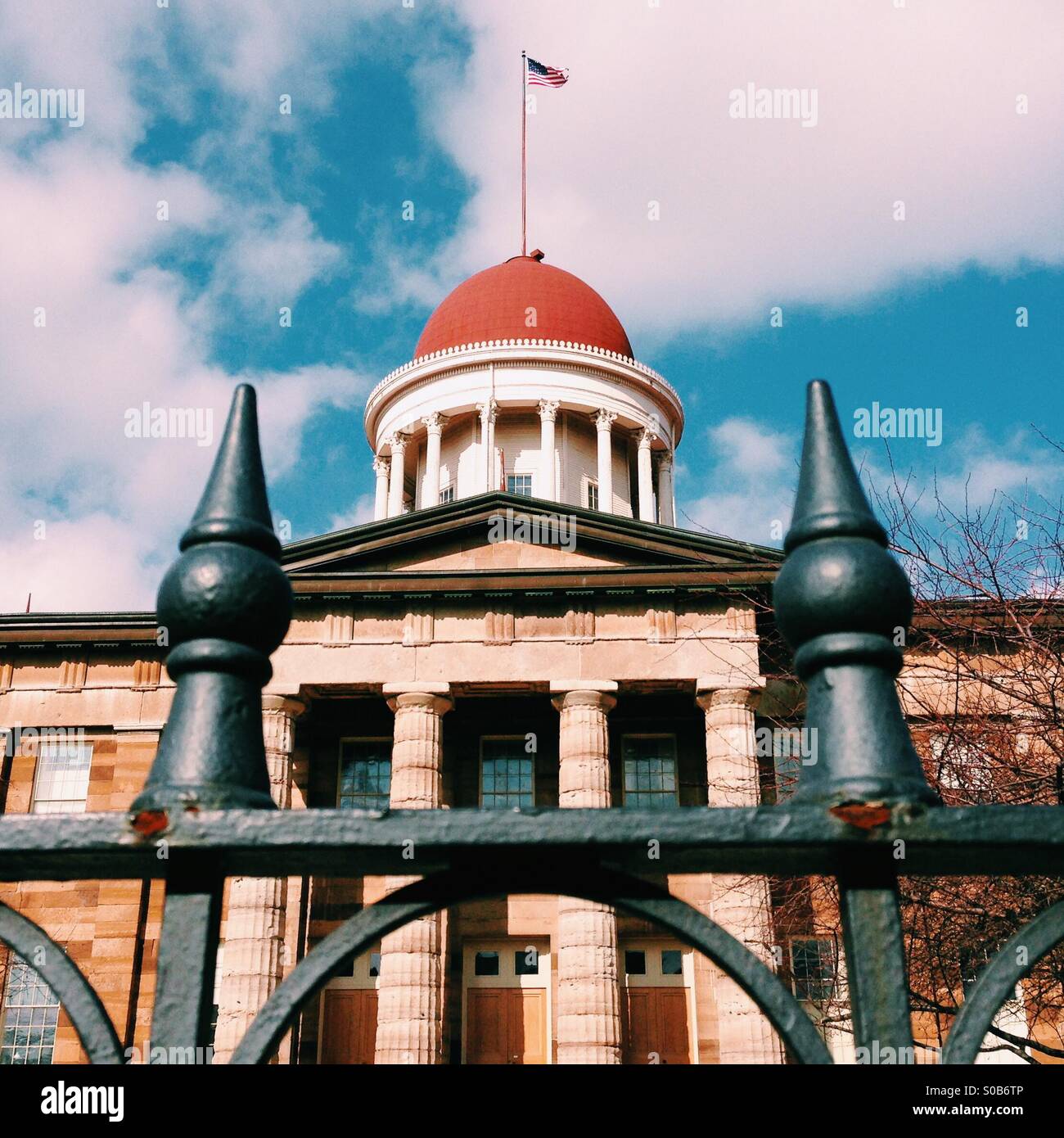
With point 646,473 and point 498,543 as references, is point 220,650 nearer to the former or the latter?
point 498,543

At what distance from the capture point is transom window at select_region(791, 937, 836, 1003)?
20.3 metres

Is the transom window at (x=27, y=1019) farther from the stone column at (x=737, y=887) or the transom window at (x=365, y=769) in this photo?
the stone column at (x=737, y=887)

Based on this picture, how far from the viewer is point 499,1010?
2927 cm

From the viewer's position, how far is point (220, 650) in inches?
79.4

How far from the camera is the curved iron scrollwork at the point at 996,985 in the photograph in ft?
5.66


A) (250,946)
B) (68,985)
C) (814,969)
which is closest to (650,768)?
(814,969)

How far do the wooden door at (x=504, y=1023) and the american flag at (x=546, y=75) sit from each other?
39.1 metres

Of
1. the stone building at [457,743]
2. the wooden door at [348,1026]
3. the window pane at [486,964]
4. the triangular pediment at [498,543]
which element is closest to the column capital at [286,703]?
the stone building at [457,743]

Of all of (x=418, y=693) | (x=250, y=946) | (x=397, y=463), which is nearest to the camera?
(x=250, y=946)

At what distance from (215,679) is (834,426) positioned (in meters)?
1.19

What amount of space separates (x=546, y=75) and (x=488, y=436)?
16697 millimetres

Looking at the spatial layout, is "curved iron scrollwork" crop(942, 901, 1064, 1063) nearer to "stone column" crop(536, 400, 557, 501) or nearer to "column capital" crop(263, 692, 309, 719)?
"column capital" crop(263, 692, 309, 719)
